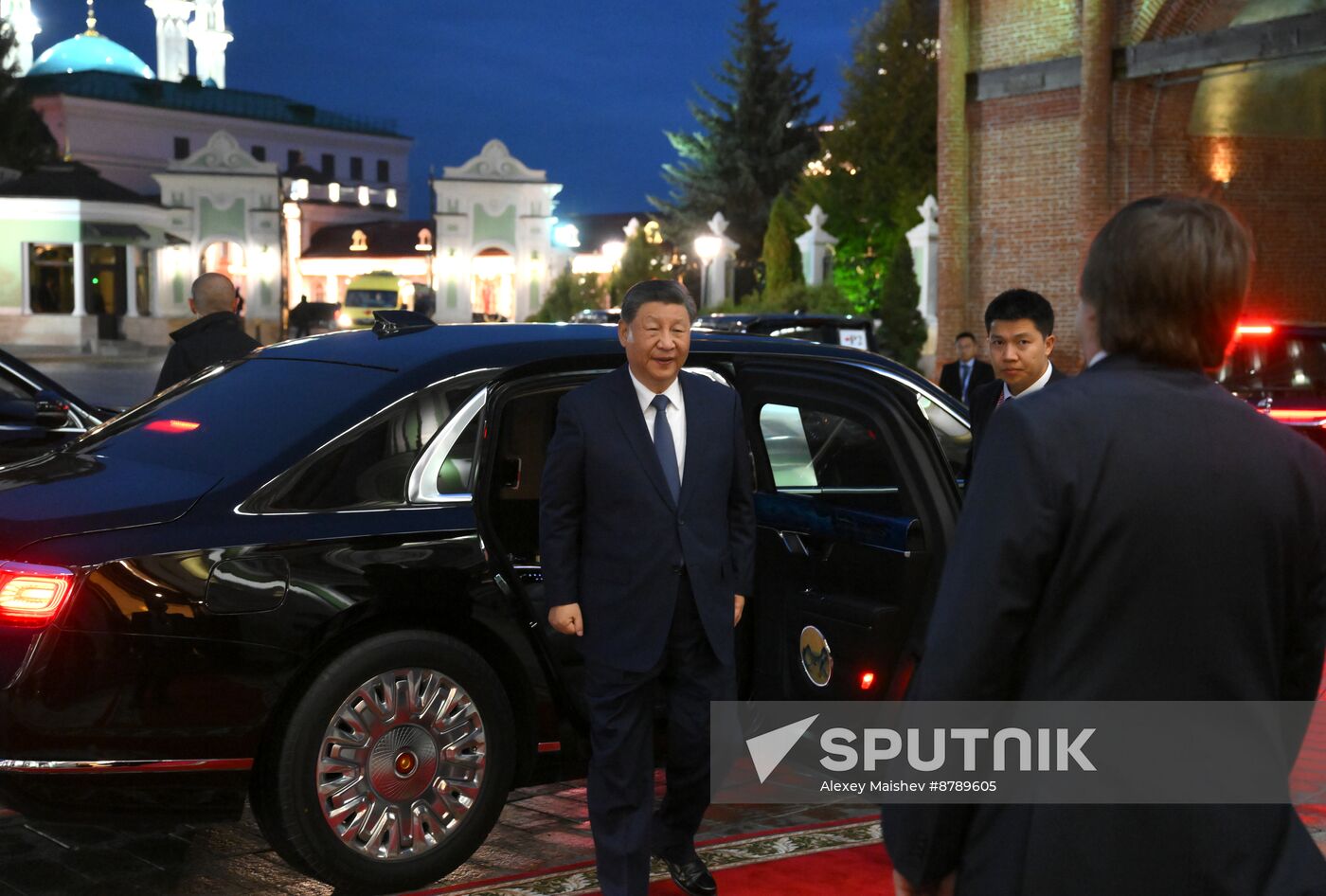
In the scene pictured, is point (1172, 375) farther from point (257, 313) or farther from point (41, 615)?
point (257, 313)

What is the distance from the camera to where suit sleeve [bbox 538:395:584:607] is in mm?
4281

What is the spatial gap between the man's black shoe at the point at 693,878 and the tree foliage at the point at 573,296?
4289cm

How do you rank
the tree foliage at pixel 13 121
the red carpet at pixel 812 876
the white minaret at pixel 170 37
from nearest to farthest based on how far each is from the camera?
1. the red carpet at pixel 812 876
2. the tree foliage at pixel 13 121
3. the white minaret at pixel 170 37

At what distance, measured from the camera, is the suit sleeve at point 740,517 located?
4.49m

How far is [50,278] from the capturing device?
52.6m

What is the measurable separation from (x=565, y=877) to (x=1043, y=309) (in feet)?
8.32

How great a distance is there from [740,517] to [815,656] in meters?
0.66

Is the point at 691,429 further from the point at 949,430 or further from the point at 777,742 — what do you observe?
the point at 949,430

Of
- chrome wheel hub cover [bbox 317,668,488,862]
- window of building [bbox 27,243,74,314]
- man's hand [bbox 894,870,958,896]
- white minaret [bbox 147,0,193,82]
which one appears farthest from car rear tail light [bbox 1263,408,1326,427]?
white minaret [bbox 147,0,193,82]

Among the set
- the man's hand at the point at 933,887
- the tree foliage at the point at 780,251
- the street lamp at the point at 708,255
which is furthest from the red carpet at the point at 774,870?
the street lamp at the point at 708,255

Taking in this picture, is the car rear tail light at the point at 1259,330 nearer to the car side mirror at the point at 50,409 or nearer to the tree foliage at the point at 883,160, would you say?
the car side mirror at the point at 50,409

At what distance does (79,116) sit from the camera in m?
83.6

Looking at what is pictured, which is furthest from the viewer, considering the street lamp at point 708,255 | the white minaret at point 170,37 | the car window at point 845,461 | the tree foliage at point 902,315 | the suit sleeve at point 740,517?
the white minaret at point 170,37

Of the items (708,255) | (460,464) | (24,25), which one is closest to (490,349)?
(460,464)
